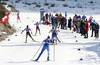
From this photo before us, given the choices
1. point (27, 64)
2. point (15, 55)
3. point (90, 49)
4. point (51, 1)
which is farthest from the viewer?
point (51, 1)

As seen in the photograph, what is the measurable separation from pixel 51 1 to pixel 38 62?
44063mm

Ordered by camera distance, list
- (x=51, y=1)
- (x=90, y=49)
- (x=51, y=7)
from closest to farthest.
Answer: (x=90, y=49)
(x=51, y=7)
(x=51, y=1)

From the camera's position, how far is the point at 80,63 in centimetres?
1317

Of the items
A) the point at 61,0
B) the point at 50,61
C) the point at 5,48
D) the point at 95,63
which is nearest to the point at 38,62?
the point at 50,61

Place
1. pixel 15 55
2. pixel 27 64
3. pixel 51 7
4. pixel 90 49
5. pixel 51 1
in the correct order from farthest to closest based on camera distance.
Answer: pixel 51 1 < pixel 51 7 < pixel 90 49 < pixel 15 55 < pixel 27 64

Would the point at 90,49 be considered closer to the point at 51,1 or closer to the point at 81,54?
the point at 81,54

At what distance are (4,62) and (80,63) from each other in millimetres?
3965

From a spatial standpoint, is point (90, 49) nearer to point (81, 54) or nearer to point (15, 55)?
point (81, 54)

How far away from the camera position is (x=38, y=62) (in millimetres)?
13453

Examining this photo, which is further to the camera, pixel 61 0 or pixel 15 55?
pixel 61 0

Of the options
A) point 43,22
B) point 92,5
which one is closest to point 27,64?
point 43,22

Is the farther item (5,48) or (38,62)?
(5,48)

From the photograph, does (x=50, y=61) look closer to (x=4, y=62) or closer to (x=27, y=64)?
(x=27, y=64)

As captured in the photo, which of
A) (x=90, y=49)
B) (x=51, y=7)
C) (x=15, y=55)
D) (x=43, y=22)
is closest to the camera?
(x=15, y=55)
